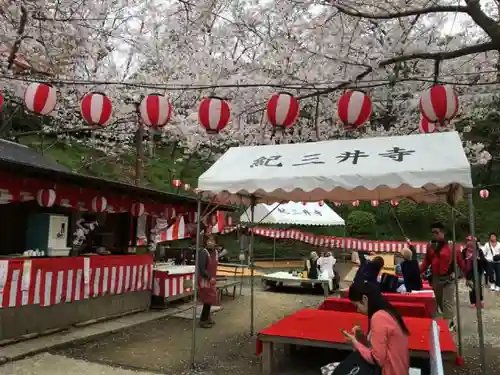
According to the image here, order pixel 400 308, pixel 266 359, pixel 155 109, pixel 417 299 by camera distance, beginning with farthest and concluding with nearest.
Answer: pixel 417 299 → pixel 400 308 → pixel 155 109 → pixel 266 359

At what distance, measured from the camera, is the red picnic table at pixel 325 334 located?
5.43m

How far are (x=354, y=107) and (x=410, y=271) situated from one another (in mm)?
4582

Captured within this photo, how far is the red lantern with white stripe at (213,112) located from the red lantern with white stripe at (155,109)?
0.72 metres

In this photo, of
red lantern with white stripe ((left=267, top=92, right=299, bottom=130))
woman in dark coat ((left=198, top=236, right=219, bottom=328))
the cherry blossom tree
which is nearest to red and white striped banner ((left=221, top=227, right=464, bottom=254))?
the cherry blossom tree

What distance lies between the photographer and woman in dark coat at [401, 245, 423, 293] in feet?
31.0

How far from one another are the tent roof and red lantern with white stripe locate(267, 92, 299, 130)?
1.98 ft

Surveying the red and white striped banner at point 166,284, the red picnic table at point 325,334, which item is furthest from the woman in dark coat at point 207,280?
the red picnic table at point 325,334

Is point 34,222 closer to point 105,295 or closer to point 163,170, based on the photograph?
point 105,295

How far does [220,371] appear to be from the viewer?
635 cm

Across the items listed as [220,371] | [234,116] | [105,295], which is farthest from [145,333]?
[234,116]

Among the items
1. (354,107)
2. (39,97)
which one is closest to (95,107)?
(39,97)

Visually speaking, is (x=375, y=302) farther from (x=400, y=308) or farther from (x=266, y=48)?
(x=266, y=48)

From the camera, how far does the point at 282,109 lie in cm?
749

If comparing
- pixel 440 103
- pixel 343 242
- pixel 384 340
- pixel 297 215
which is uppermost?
pixel 440 103
